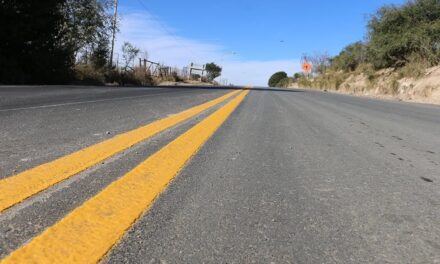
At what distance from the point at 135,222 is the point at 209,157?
1.89 m

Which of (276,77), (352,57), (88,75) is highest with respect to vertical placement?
(352,57)

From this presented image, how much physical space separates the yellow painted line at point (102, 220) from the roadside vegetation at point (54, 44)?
19433mm

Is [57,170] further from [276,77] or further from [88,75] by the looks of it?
[276,77]

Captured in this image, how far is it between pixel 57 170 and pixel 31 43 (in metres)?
22.1

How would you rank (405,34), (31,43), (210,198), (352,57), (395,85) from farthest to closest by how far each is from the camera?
(352,57) → (405,34) → (395,85) → (31,43) → (210,198)

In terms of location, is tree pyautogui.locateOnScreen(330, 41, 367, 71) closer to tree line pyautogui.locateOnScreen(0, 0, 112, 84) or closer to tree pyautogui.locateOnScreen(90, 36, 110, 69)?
tree pyautogui.locateOnScreen(90, 36, 110, 69)

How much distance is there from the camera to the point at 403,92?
26.6 m

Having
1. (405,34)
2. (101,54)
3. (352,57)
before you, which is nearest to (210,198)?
(405,34)

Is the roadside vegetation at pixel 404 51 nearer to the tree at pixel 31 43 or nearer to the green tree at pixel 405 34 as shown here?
the green tree at pixel 405 34

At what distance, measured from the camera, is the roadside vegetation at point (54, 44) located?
21.3m

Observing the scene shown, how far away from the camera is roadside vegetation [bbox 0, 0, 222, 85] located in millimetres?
21281

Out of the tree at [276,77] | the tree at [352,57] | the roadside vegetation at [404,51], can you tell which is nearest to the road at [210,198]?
the roadside vegetation at [404,51]

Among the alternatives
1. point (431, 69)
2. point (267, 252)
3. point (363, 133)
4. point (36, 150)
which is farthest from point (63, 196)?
point (431, 69)

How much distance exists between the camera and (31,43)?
23.1m
